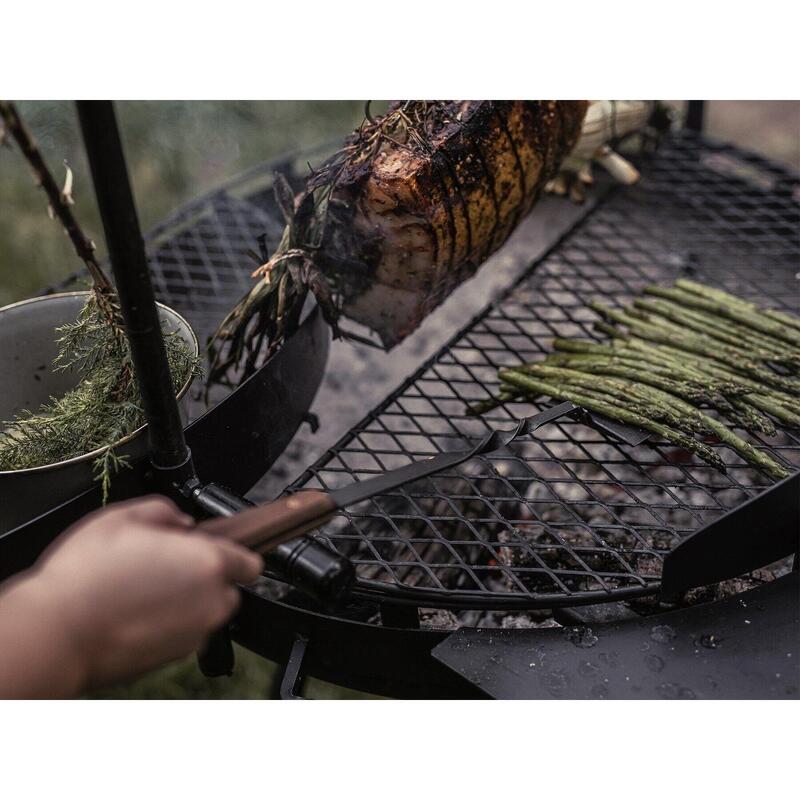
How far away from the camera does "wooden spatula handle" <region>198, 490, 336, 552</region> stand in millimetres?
1261

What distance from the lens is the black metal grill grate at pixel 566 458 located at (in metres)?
2.13

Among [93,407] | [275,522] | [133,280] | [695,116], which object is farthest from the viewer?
[695,116]

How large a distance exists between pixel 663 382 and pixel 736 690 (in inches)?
37.8

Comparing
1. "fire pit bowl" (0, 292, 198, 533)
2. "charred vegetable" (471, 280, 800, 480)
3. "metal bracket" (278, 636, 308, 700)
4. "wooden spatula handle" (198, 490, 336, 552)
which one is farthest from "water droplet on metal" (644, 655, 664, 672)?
"fire pit bowl" (0, 292, 198, 533)

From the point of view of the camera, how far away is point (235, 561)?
3.85ft

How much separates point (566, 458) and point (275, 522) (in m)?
1.33

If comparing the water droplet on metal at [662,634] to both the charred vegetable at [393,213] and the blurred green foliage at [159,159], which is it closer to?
the charred vegetable at [393,213]

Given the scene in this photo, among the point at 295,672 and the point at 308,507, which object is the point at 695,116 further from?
the point at 308,507

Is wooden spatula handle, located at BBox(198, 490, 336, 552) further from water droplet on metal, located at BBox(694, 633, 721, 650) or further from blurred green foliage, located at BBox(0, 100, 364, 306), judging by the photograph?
blurred green foliage, located at BBox(0, 100, 364, 306)

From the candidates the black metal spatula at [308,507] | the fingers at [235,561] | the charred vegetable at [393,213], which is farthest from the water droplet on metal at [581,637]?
the charred vegetable at [393,213]

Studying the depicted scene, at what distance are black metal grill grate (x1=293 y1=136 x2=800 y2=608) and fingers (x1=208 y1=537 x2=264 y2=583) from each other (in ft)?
2.39

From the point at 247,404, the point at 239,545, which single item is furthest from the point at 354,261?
the point at 239,545

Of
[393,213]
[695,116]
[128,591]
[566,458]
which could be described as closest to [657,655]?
[566,458]

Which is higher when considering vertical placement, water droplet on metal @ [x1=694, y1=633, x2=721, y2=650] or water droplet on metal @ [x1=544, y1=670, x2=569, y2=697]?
water droplet on metal @ [x1=694, y1=633, x2=721, y2=650]
